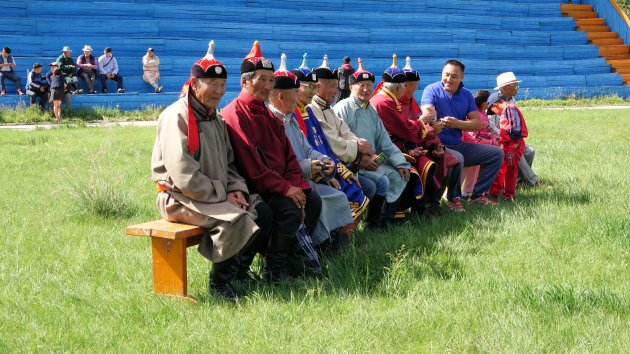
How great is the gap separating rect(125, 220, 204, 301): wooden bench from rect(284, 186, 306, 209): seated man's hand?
0.73m

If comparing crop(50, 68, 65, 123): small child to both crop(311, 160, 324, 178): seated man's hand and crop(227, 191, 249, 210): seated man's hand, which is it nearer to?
crop(311, 160, 324, 178): seated man's hand

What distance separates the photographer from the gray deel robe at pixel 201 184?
A: 209 inches

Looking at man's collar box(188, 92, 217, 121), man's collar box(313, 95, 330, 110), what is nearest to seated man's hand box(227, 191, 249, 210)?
man's collar box(188, 92, 217, 121)

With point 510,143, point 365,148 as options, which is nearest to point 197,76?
point 365,148

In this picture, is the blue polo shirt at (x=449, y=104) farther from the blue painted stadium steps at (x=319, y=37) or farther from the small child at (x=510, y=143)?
the blue painted stadium steps at (x=319, y=37)

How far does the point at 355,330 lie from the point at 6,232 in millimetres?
3842

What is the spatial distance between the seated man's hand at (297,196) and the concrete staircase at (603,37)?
26.0 meters

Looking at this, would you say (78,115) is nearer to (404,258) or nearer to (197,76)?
(197,76)

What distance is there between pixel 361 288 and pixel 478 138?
505cm

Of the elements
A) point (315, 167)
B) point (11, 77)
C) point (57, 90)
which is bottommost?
point (57, 90)

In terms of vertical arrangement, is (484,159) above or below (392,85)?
below

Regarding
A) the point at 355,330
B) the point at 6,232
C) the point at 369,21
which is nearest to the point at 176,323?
the point at 355,330

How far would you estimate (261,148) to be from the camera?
6.07m

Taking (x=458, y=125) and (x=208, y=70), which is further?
(x=458, y=125)
